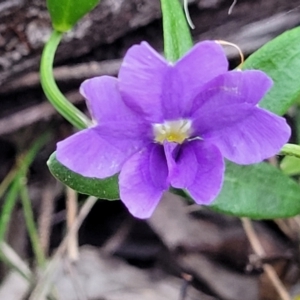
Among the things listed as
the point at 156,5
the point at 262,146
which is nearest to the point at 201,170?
the point at 262,146

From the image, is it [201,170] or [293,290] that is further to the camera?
[293,290]

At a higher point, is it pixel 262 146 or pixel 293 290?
pixel 262 146

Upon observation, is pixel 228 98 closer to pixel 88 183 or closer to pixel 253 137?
pixel 253 137

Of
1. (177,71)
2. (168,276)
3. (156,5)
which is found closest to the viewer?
(177,71)

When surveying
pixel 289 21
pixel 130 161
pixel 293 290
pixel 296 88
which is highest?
pixel 130 161

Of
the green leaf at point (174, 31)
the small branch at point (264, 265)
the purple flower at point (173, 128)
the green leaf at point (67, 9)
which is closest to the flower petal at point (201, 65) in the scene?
the purple flower at point (173, 128)

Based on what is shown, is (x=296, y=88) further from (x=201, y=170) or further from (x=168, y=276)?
(x=168, y=276)
